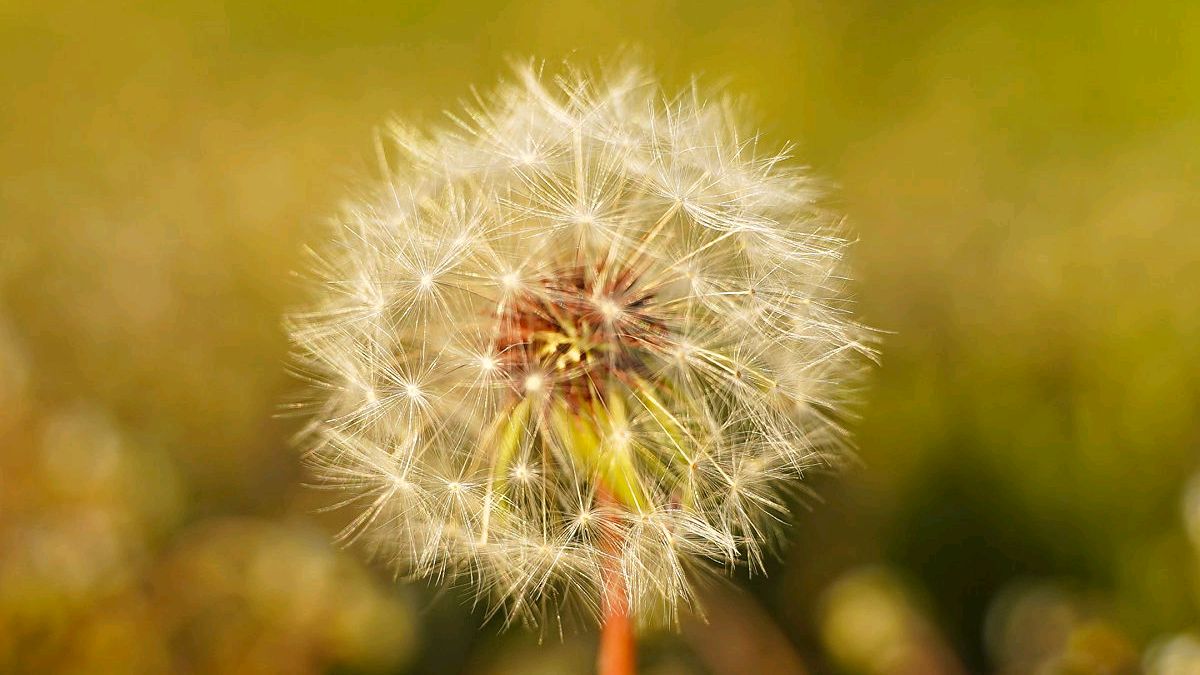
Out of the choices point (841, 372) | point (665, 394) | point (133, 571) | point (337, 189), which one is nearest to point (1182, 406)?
point (841, 372)

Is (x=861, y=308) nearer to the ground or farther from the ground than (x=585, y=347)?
farther from the ground

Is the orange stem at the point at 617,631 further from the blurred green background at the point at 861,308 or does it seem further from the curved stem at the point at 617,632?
the blurred green background at the point at 861,308

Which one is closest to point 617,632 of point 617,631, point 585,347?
point 617,631

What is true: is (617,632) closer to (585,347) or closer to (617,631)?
(617,631)

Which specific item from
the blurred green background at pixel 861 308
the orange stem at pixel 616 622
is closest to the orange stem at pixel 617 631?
the orange stem at pixel 616 622

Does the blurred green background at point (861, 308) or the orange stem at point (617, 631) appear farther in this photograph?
the blurred green background at point (861, 308)

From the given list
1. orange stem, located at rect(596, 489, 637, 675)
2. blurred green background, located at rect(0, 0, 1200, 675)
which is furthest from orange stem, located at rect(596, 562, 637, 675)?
blurred green background, located at rect(0, 0, 1200, 675)

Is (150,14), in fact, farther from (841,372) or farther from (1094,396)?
(1094,396)
